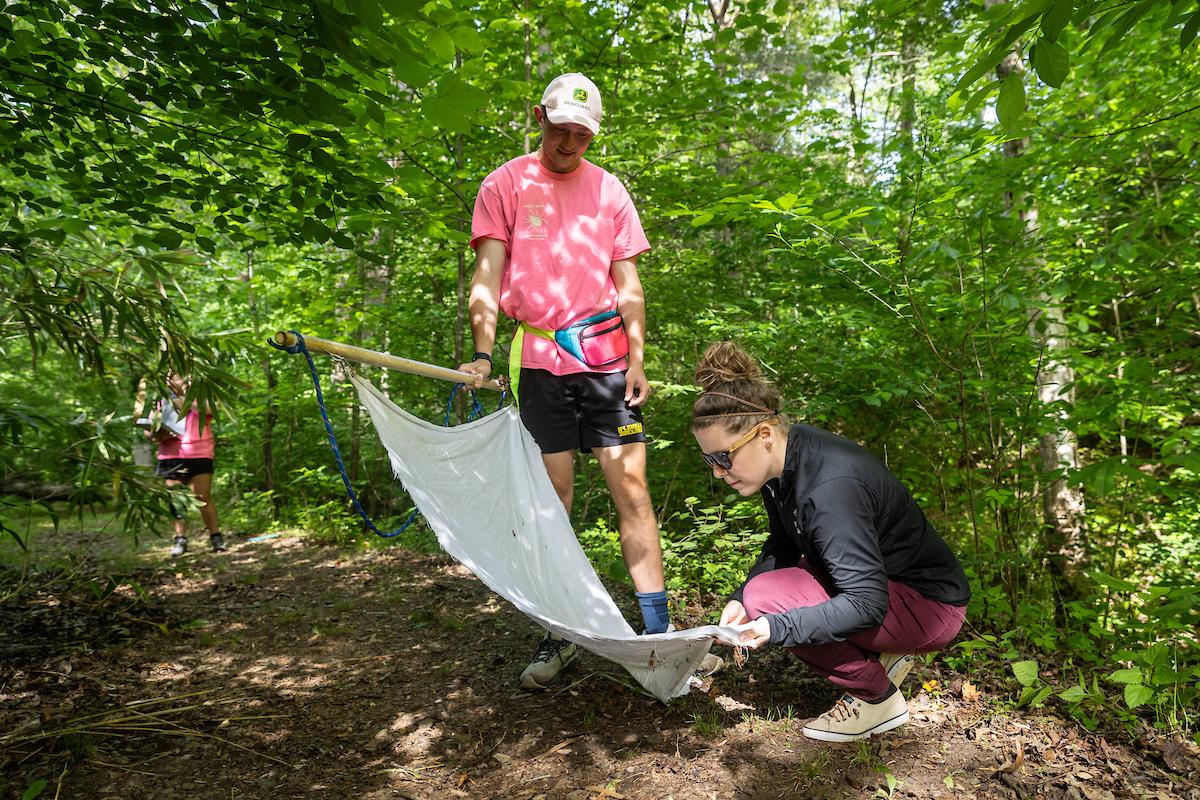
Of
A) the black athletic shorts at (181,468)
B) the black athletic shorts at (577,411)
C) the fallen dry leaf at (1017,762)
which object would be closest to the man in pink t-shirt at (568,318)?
the black athletic shorts at (577,411)

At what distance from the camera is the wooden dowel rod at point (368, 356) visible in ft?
6.09

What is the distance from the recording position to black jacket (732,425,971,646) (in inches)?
62.9

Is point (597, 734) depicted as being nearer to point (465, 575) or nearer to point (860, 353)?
point (465, 575)

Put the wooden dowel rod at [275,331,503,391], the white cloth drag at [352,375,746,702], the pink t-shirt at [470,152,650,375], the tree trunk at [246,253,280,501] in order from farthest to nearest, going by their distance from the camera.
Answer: the tree trunk at [246,253,280,501] < the pink t-shirt at [470,152,650,375] < the white cloth drag at [352,375,746,702] < the wooden dowel rod at [275,331,503,391]

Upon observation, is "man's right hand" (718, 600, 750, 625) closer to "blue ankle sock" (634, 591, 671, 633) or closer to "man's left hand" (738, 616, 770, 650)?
"man's left hand" (738, 616, 770, 650)

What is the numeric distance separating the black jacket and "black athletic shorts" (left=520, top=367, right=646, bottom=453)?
547mm

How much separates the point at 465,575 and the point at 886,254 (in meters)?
2.85

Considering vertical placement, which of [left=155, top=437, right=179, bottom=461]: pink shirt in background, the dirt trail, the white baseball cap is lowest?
the dirt trail

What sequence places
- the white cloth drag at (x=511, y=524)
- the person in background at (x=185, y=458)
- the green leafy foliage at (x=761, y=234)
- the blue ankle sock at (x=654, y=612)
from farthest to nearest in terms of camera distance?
the person in background at (x=185, y=458) < the blue ankle sock at (x=654, y=612) < the green leafy foliage at (x=761, y=234) < the white cloth drag at (x=511, y=524)

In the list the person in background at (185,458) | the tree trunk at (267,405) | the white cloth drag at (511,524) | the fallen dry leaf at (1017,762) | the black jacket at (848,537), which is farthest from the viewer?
the tree trunk at (267,405)

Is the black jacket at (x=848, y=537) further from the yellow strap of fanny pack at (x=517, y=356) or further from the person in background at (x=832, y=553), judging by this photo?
the yellow strap of fanny pack at (x=517, y=356)

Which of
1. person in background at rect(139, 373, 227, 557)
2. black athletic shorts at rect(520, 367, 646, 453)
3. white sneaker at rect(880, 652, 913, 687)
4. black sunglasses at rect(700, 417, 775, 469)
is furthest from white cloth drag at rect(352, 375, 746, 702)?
person in background at rect(139, 373, 227, 557)

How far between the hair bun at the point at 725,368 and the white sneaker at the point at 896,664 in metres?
0.94

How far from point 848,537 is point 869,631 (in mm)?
368
